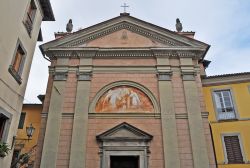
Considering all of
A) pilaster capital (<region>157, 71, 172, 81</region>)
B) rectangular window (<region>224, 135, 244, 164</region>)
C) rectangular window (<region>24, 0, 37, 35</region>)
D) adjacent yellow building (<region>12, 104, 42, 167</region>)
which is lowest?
rectangular window (<region>224, 135, 244, 164</region>)

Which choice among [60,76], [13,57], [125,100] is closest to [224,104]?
[125,100]

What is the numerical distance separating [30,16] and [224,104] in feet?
34.9

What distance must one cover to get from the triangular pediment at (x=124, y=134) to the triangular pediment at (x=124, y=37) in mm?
4575

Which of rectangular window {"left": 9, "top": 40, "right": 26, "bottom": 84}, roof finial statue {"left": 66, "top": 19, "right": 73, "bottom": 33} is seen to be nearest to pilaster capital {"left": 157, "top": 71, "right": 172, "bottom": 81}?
roof finial statue {"left": 66, "top": 19, "right": 73, "bottom": 33}

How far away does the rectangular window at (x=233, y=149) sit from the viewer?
12.0 m

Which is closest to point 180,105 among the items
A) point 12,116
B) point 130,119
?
point 130,119

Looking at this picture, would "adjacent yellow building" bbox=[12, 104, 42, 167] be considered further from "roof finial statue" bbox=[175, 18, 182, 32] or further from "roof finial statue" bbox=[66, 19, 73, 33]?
"roof finial statue" bbox=[175, 18, 182, 32]

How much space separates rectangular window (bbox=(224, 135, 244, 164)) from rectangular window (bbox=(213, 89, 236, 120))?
3.58 feet

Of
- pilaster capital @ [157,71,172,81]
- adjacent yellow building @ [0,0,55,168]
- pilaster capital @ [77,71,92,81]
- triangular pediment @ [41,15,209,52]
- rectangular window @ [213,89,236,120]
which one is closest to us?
adjacent yellow building @ [0,0,55,168]

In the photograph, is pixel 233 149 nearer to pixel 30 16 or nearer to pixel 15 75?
pixel 15 75

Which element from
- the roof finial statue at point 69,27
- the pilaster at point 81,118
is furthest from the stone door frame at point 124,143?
the roof finial statue at point 69,27

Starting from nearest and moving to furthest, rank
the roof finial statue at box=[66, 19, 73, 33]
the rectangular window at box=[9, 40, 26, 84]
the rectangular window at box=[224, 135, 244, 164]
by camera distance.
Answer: the rectangular window at box=[9, 40, 26, 84] < the rectangular window at box=[224, 135, 244, 164] < the roof finial statue at box=[66, 19, 73, 33]

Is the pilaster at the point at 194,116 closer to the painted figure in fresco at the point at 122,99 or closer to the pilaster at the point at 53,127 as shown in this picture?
the painted figure in fresco at the point at 122,99

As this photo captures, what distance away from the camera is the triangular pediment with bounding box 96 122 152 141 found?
35.3 ft
